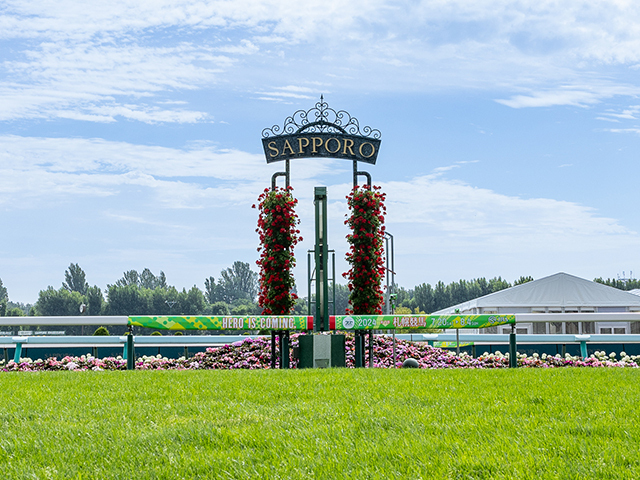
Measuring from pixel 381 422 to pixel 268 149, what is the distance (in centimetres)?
1006

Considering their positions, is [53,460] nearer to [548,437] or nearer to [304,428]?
[304,428]

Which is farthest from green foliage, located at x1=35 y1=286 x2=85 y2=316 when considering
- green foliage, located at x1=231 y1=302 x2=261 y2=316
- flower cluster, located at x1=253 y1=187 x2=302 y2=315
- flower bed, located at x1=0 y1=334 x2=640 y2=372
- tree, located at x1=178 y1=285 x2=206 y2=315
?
flower cluster, located at x1=253 y1=187 x2=302 y2=315

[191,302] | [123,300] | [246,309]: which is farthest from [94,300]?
[246,309]

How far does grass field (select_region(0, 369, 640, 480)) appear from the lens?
361cm

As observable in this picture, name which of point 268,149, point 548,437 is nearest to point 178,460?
point 548,437

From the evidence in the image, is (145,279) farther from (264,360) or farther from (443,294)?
(264,360)

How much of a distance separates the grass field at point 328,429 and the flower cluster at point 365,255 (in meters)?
6.43

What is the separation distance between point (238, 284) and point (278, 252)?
149200 mm

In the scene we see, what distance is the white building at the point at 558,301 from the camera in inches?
1495

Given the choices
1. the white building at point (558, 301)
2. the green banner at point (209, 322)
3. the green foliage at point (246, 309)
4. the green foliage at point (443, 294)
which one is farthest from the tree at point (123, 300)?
the green banner at point (209, 322)

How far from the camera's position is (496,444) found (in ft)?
12.8

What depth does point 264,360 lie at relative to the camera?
1323cm

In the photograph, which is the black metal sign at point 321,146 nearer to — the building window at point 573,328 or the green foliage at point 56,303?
the building window at point 573,328

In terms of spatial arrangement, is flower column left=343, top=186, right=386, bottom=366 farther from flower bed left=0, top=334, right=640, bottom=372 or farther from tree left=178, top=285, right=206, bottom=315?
tree left=178, top=285, right=206, bottom=315
